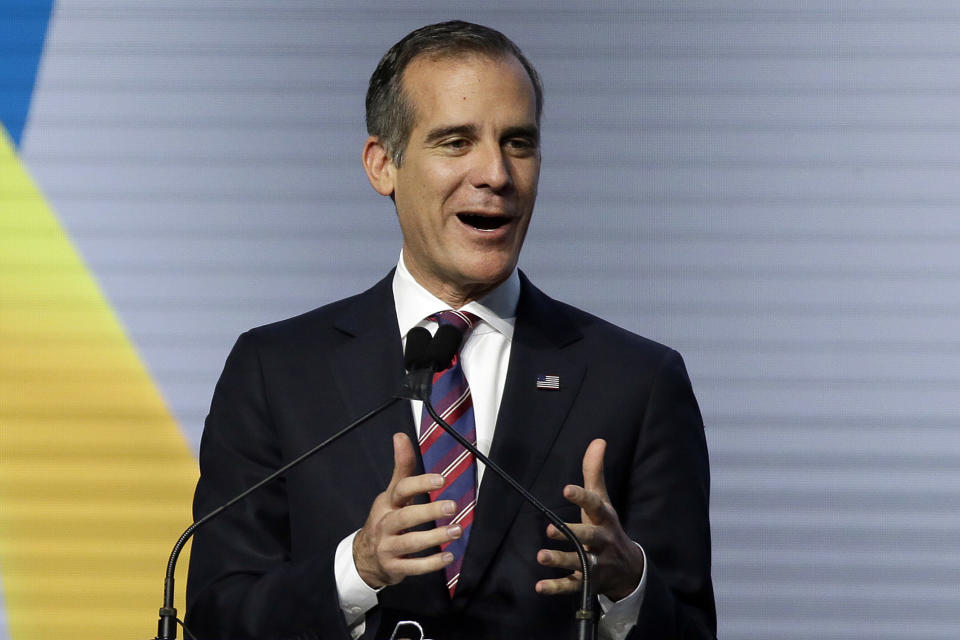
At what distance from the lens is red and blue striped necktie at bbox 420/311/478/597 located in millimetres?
2105

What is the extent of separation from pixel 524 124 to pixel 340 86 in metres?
1.41

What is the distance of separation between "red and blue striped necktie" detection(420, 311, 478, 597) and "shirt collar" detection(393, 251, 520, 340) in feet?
0.39

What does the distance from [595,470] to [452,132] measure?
26.1 inches

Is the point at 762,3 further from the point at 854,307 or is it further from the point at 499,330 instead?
the point at 499,330

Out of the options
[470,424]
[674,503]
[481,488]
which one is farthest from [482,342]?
[674,503]

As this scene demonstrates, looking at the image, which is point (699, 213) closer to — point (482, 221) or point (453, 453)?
point (482, 221)

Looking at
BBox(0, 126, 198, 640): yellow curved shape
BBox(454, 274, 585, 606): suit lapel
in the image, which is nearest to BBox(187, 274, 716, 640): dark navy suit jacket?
BBox(454, 274, 585, 606): suit lapel

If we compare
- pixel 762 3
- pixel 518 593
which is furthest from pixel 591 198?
pixel 518 593

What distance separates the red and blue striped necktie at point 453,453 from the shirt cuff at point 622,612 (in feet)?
0.77

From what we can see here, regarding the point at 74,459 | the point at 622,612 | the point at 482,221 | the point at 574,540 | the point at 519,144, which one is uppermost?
the point at 519,144

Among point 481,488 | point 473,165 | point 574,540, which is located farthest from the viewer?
point 473,165

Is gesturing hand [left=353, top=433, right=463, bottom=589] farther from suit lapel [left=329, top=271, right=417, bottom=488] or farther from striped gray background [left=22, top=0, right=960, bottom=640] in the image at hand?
striped gray background [left=22, top=0, right=960, bottom=640]

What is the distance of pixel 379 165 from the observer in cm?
245

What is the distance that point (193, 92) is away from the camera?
3.54 metres
